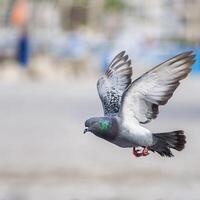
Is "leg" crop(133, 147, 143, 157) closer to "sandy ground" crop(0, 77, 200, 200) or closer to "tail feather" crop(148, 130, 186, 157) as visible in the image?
"tail feather" crop(148, 130, 186, 157)

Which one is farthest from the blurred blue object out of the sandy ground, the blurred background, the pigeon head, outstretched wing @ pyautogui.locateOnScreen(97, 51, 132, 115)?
the pigeon head

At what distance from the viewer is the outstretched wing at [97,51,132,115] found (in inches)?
146

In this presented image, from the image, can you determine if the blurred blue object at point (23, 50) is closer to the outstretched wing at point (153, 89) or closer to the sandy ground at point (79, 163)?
the sandy ground at point (79, 163)

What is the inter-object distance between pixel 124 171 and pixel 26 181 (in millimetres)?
1056

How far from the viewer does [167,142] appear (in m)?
3.57

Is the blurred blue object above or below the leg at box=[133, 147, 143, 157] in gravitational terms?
above

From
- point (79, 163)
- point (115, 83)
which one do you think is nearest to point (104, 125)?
point (115, 83)

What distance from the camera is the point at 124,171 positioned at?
977cm

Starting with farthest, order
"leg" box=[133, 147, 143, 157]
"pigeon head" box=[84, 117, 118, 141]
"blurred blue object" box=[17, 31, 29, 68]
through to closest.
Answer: "blurred blue object" box=[17, 31, 29, 68], "leg" box=[133, 147, 143, 157], "pigeon head" box=[84, 117, 118, 141]

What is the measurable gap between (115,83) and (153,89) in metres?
0.30

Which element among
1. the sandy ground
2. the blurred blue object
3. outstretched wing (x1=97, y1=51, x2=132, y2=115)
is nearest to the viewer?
outstretched wing (x1=97, y1=51, x2=132, y2=115)

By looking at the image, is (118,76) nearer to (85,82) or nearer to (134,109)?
(134,109)

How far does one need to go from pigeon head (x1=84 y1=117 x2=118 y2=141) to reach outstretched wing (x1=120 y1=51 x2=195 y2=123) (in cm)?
10

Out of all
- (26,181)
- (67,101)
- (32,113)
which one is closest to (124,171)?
(26,181)
